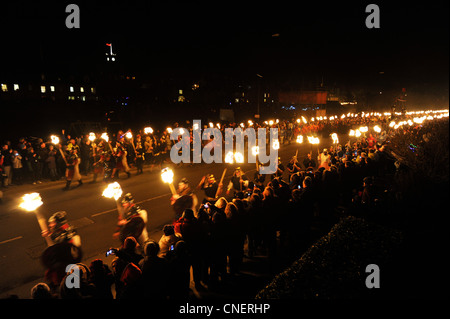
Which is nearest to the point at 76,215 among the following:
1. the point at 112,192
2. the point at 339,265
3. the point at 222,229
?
the point at 112,192

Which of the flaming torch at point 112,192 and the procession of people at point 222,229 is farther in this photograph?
the flaming torch at point 112,192

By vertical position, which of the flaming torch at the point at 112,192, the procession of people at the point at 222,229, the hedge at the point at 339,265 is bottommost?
the hedge at the point at 339,265

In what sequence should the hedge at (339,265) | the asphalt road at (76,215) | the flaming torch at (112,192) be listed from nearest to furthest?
the hedge at (339,265) < the asphalt road at (76,215) < the flaming torch at (112,192)

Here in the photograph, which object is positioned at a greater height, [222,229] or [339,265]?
[222,229]

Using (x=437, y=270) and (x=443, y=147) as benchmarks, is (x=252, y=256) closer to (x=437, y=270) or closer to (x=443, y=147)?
(x=437, y=270)

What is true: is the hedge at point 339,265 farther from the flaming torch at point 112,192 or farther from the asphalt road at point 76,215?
the asphalt road at point 76,215

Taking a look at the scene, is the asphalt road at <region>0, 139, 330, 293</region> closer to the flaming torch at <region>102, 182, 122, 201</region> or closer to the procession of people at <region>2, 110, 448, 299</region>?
the procession of people at <region>2, 110, 448, 299</region>

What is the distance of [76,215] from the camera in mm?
9047

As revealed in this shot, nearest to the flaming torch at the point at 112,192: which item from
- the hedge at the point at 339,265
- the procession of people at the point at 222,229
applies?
the procession of people at the point at 222,229

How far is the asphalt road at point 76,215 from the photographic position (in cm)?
633

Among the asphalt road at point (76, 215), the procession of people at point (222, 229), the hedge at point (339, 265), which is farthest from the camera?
the asphalt road at point (76, 215)

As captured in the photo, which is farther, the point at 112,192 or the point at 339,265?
the point at 112,192

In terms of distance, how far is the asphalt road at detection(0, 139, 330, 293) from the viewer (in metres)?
6.33

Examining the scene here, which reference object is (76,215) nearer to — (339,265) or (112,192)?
(112,192)
